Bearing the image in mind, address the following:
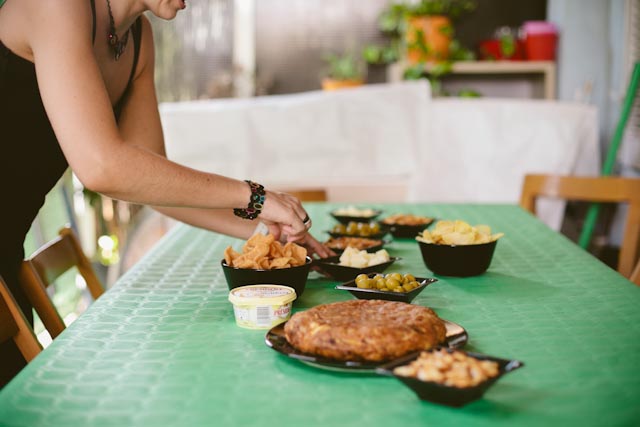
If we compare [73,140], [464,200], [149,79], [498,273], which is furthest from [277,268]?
[464,200]

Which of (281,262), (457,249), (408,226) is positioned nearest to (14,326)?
(281,262)

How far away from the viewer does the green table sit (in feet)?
2.91

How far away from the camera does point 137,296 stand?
148 centimetres

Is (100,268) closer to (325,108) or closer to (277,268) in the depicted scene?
(325,108)

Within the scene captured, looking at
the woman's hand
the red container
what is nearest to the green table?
the woman's hand

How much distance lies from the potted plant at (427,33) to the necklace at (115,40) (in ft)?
13.1

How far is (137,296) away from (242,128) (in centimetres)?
243

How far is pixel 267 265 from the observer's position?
1397 millimetres

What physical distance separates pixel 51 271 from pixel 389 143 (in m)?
2.33

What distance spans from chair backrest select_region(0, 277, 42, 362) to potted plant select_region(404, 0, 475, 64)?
14.6 ft

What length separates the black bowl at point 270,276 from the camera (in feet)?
4.47

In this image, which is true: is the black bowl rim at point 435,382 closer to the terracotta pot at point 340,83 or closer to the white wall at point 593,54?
the white wall at point 593,54

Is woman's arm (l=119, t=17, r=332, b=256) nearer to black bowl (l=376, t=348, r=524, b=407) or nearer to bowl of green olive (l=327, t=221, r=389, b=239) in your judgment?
bowl of green olive (l=327, t=221, r=389, b=239)

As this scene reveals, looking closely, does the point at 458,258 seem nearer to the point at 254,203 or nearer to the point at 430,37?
the point at 254,203
